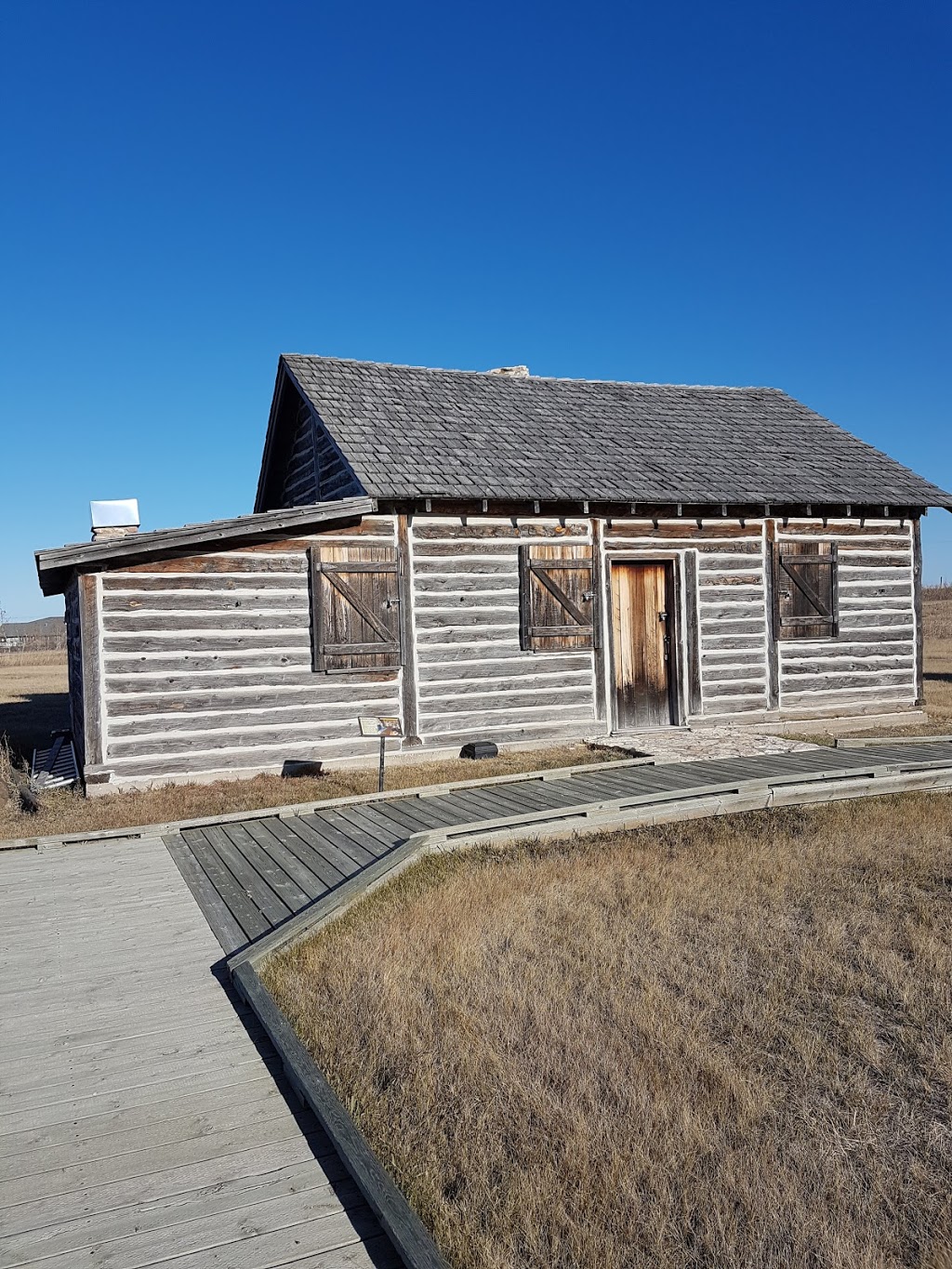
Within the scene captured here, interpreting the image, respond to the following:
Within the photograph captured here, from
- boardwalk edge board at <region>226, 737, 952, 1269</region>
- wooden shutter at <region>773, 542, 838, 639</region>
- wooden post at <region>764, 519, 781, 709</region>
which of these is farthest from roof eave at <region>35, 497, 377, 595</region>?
wooden shutter at <region>773, 542, 838, 639</region>

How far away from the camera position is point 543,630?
12289 millimetres

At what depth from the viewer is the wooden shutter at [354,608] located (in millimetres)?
11016

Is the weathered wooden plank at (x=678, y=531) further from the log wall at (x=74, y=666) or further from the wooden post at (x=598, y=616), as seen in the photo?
the log wall at (x=74, y=666)

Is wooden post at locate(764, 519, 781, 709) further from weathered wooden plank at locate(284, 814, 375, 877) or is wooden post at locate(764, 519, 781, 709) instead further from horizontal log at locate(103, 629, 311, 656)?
weathered wooden plank at locate(284, 814, 375, 877)

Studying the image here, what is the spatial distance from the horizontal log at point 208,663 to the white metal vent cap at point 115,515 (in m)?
2.63

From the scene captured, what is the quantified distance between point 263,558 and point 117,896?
5210 mm

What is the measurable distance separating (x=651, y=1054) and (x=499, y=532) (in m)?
8.78

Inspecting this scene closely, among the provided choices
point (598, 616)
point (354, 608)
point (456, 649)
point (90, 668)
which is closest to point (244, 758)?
point (90, 668)

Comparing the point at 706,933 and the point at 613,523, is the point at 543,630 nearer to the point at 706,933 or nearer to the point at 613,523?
the point at 613,523

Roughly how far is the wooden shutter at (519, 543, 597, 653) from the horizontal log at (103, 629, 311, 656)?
3.06 metres

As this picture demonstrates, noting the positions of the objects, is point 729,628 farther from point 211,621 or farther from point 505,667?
point 211,621

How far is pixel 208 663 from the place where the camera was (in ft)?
34.4

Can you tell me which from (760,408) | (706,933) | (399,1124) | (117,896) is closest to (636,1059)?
(399,1124)

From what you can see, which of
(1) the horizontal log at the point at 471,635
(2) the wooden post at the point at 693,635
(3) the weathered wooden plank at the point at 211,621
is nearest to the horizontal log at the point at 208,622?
(3) the weathered wooden plank at the point at 211,621
